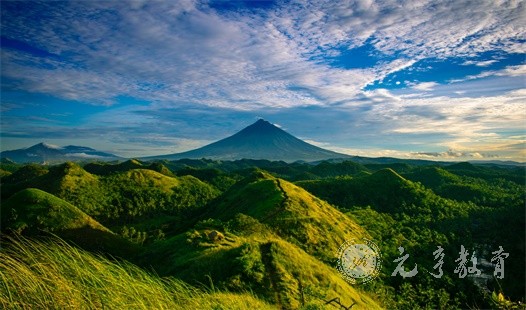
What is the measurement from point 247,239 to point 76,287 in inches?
986

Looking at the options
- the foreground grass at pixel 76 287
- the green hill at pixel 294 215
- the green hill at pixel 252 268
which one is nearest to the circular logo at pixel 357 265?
the green hill at pixel 252 268

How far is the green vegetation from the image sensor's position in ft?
15.0

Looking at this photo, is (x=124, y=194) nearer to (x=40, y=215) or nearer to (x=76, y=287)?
(x=40, y=215)

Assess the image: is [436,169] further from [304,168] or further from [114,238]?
[114,238]

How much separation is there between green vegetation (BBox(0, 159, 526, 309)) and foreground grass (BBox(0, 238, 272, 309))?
2 cm

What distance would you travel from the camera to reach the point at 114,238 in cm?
4200

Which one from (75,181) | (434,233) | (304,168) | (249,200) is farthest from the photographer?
(304,168)

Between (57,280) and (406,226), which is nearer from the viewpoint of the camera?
(57,280)

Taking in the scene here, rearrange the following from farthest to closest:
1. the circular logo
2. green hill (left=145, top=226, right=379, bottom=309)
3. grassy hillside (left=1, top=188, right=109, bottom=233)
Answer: grassy hillside (left=1, top=188, right=109, bottom=233)
the circular logo
green hill (left=145, top=226, right=379, bottom=309)

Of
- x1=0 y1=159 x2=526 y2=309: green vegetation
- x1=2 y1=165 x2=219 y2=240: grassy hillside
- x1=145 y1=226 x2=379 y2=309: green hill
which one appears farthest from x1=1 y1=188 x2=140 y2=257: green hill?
x1=2 y1=165 x2=219 y2=240: grassy hillside

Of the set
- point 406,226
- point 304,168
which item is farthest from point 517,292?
point 304,168

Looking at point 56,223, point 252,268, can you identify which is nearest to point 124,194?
point 56,223

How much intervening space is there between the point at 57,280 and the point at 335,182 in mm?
96624

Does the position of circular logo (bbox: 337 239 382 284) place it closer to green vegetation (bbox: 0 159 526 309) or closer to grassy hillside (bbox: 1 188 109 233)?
green vegetation (bbox: 0 159 526 309)
